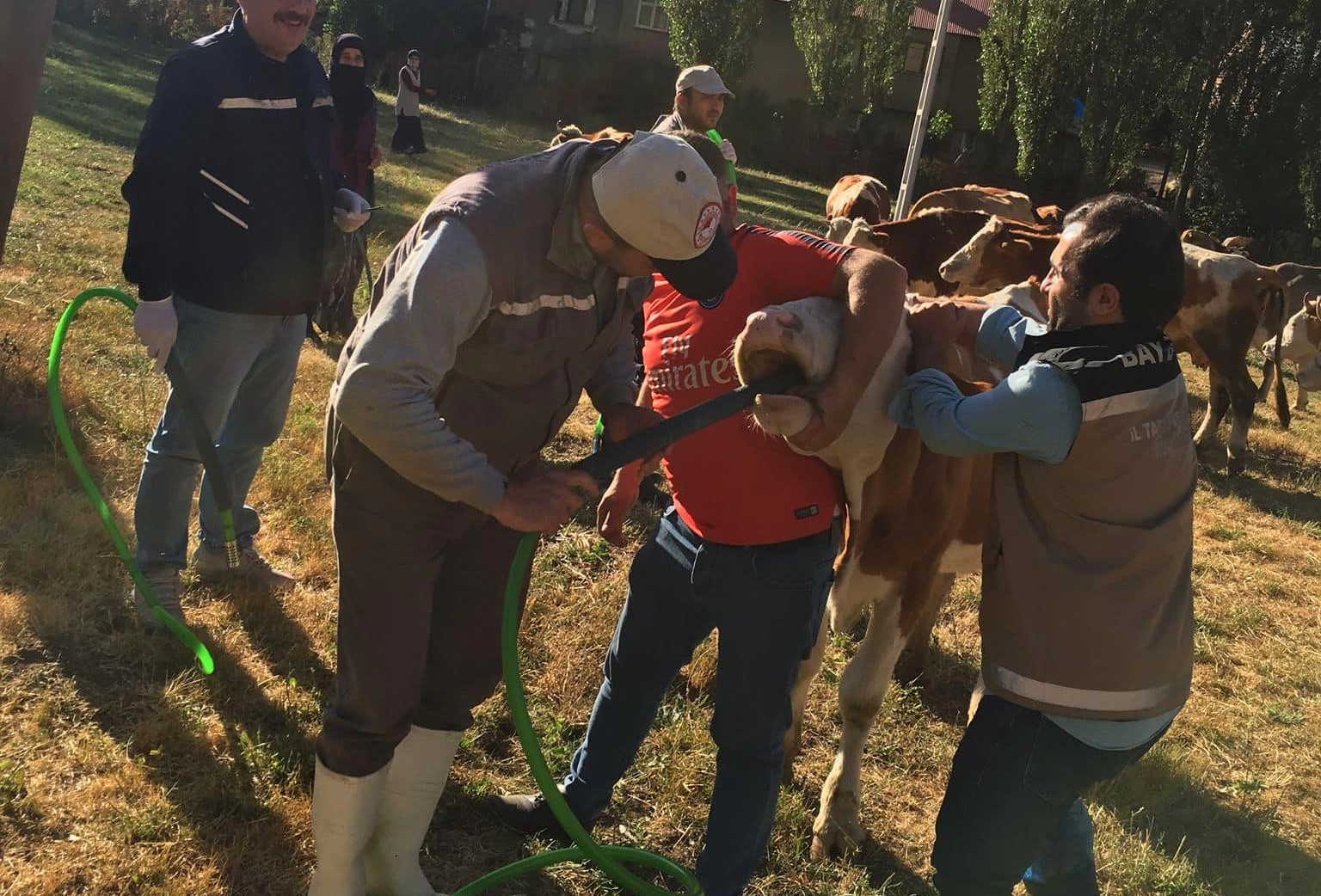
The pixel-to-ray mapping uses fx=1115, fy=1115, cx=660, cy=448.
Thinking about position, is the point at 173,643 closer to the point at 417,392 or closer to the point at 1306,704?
the point at 417,392

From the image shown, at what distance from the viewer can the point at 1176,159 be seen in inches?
1180

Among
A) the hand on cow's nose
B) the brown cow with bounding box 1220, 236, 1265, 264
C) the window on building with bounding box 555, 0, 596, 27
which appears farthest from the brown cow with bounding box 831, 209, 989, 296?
the window on building with bounding box 555, 0, 596, 27

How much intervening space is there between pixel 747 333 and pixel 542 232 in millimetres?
550

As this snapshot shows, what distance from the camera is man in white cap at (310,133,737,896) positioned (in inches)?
86.4

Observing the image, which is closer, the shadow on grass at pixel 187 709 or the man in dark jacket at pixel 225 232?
the shadow on grass at pixel 187 709

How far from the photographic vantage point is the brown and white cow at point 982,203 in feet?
36.3

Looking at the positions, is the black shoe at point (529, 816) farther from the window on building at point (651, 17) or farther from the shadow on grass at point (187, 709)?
the window on building at point (651, 17)

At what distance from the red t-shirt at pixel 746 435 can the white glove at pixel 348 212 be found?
6.72 ft

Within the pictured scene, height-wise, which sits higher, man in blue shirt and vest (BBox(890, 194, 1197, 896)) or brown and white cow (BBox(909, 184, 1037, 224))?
brown and white cow (BBox(909, 184, 1037, 224))

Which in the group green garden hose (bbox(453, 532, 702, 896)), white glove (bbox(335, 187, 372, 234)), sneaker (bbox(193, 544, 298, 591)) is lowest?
sneaker (bbox(193, 544, 298, 591))

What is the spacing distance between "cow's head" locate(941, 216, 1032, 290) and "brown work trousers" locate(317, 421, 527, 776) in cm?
573

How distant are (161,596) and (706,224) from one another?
2.92 meters

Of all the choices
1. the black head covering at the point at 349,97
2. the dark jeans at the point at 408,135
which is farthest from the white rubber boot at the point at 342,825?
the dark jeans at the point at 408,135

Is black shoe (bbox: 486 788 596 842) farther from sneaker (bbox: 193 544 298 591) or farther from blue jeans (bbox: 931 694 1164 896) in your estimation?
sneaker (bbox: 193 544 298 591)
